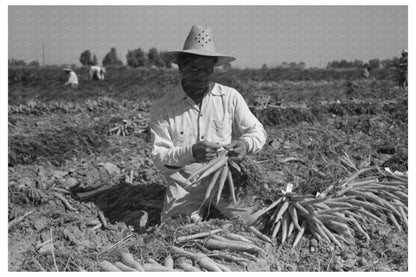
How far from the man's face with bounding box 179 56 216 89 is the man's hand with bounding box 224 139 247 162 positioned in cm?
50

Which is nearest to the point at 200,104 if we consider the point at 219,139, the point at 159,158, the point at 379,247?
the point at 219,139

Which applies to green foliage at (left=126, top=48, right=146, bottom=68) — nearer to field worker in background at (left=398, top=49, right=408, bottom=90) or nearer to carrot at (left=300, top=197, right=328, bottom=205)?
field worker in background at (left=398, top=49, right=408, bottom=90)

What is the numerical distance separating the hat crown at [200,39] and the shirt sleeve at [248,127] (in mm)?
409

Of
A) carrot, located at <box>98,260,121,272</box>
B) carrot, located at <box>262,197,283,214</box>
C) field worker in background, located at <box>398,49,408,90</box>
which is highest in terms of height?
field worker in background, located at <box>398,49,408,90</box>

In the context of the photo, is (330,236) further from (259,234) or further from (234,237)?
(234,237)

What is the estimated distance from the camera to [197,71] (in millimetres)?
2906

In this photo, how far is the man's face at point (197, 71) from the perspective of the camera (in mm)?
2869

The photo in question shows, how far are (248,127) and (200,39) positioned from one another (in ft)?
2.34

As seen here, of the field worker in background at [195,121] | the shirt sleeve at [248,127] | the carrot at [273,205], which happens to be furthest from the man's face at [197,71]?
the carrot at [273,205]

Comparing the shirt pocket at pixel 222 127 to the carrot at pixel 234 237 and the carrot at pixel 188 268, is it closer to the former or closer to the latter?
the carrot at pixel 234 237

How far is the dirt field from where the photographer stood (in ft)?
8.15

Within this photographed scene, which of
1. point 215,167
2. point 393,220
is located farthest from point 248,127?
point 393,220

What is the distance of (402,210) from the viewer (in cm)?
291

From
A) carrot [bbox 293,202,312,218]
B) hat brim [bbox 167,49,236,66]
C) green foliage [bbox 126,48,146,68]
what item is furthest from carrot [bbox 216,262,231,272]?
green foliage [bbox 126,48,146,68]
